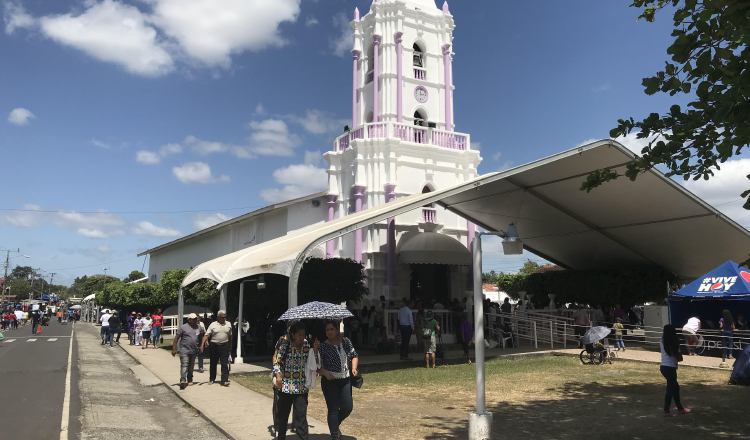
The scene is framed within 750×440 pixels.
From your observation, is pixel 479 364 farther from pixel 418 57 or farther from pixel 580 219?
pixel 418 57

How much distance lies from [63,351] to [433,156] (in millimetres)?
17215

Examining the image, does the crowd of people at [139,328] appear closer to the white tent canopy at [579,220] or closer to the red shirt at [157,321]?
the red shirt at [157,321]

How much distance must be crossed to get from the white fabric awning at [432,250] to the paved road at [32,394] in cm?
1217

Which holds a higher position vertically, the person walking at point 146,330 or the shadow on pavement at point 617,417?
the person walking at point 146,330

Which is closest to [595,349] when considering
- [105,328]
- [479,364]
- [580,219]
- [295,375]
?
[580,219]

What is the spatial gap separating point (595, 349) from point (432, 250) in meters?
8.13

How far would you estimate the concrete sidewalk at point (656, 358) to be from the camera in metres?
14.1

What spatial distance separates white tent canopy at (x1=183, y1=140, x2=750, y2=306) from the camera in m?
14.2

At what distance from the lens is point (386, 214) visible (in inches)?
519

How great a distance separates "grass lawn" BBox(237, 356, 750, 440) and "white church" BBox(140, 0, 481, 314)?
9059 mm

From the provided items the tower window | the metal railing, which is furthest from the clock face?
the metal railing

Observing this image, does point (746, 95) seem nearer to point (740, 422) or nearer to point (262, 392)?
point (740, 422)

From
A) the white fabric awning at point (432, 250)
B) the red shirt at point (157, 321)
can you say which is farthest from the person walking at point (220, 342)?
the red shirt at point (157, 321)

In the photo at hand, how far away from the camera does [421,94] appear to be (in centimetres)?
2664
